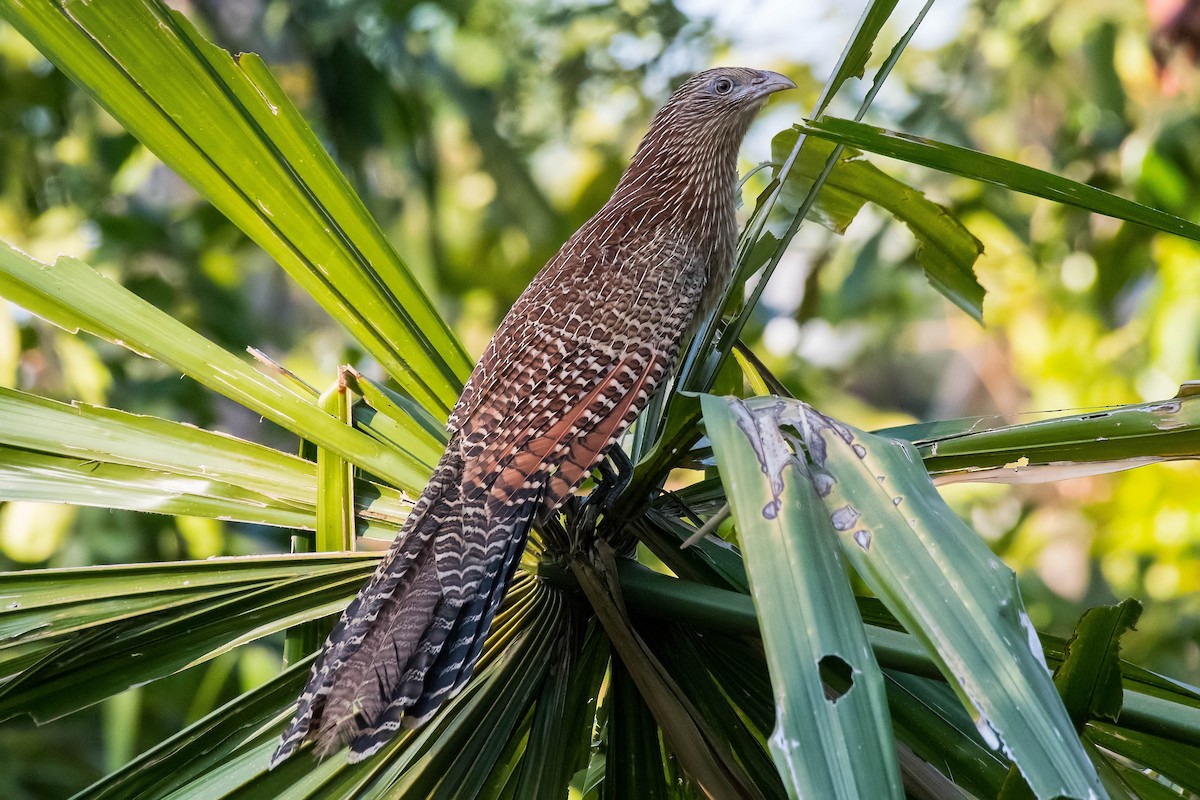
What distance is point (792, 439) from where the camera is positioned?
40.1 inches

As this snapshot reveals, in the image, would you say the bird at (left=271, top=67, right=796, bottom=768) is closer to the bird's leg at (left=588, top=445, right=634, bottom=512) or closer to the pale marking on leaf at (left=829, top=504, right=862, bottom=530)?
the bird's leg at (left=588, top=445, right=634, bottom=512)

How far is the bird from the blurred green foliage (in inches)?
47.8

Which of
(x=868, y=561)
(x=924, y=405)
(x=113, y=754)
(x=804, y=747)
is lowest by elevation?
(x=804, y=747)

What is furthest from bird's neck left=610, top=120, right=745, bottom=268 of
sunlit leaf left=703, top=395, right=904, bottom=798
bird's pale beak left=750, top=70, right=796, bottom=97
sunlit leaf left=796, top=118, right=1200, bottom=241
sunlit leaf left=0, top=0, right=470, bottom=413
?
sunlit leaf left=703, top=395, right=904, bottom=798

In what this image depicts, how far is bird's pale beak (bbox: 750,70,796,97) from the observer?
2689 millimetres

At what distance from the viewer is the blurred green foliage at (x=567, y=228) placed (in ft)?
14.3

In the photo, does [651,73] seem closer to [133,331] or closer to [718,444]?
[133,331]

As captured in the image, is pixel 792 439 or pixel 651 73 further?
pixel 651 73

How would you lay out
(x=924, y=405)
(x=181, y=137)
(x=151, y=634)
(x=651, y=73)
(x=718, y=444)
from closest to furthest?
(x=718, y=444), (x=151, y=634), (x=181, y=137), (x=651, y=73), (x=924, y=405)

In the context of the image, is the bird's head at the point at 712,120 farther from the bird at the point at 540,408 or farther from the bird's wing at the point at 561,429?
the bird's wing at the point at 561,429

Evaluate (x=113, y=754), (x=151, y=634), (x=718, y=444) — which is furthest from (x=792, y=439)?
(x=113, y=754)

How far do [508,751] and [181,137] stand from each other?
1.03m

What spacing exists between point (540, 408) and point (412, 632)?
0.57 m

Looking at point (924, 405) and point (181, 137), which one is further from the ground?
point (924, 405)
